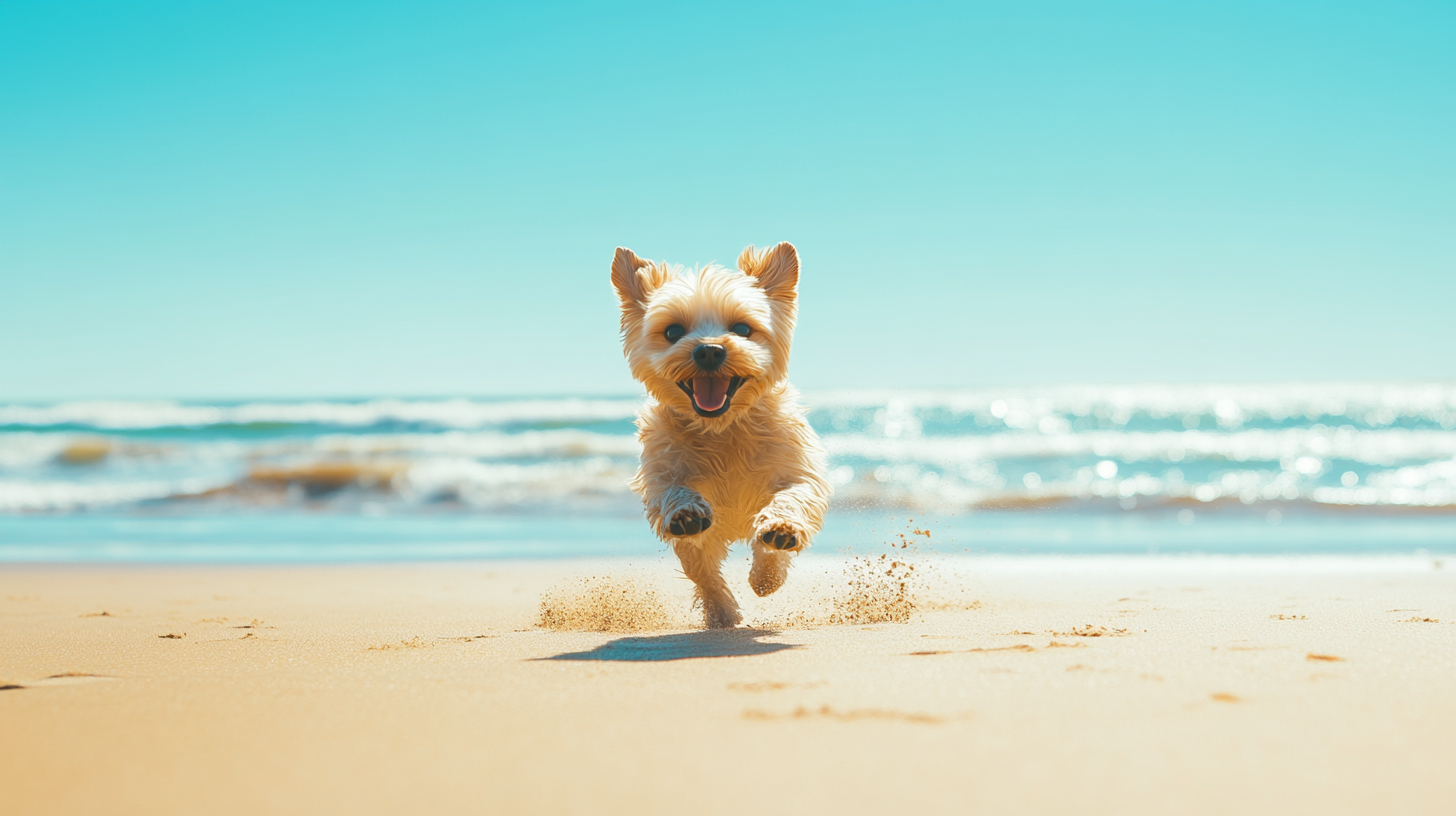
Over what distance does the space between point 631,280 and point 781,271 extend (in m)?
0.73

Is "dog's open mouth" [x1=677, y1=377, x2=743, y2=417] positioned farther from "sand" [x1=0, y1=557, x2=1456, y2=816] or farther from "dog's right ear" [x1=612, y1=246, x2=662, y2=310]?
"sand" [x1=0, y1=557, x2=1456, y2=816]

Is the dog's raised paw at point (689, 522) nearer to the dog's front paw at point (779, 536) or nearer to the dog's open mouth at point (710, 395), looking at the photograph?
the dog's front paw at point (779, 536)

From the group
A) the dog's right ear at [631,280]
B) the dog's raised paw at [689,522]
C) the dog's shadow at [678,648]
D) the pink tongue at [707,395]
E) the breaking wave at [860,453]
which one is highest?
the breaking wave at [860,453]

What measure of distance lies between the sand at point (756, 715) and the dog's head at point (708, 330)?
1.10 m

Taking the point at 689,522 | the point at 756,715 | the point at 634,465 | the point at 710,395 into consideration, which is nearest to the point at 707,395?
the point at 710,395

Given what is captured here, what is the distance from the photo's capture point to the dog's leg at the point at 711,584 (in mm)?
5215

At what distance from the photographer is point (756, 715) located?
282cm

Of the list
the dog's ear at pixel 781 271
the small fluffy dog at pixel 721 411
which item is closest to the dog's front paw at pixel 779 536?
the small fluffy dog at pixel 721 411

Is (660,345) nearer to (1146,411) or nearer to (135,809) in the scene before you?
(135,809)

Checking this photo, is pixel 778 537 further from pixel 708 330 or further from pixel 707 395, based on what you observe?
pixel 708 330

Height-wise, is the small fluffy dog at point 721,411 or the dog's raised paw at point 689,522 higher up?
the small fluffy dog at point 721,411

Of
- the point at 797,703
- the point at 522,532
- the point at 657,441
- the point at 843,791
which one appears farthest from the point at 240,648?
the point at 522,532

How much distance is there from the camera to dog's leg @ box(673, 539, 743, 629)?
17.1ft

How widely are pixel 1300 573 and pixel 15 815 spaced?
7993mm
